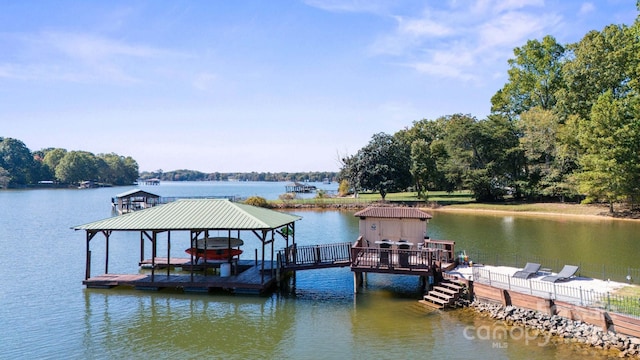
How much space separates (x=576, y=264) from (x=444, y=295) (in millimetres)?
11039

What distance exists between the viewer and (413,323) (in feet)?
56.3

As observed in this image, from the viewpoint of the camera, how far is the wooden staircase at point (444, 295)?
1880cm

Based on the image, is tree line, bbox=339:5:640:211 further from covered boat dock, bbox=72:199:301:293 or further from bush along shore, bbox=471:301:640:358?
covered boat dock, bbox=72:199:301:293

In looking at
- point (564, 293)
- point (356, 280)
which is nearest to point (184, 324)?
point (356, 280)

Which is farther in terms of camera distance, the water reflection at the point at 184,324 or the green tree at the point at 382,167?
the green tree at the point at 382,167

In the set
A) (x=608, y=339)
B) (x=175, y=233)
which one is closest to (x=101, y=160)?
(x=175, y=233)

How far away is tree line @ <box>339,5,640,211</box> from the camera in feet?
155

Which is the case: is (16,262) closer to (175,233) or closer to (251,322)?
(175,233)

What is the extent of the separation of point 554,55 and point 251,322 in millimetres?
66770

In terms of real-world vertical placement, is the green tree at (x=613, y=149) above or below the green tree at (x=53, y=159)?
below

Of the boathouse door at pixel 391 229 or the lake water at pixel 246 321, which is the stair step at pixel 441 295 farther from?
the boathouse door at pixel 391 229

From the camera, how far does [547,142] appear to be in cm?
5928

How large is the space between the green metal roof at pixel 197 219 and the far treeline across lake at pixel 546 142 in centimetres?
4082

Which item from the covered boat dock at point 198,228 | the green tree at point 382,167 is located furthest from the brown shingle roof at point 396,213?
the green tree at point 382,167
